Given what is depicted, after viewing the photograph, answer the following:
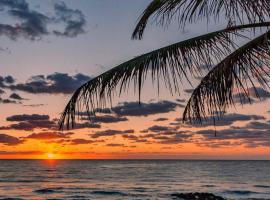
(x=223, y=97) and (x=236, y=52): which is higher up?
(x=236, y=52)

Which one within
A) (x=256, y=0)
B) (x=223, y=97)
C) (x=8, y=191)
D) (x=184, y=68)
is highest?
(x=256, y=0)

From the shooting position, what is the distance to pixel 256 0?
453cm

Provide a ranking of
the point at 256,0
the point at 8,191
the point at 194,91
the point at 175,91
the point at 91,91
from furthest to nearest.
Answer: the point at 8,191 → the point at 194,91 → the point at 91,91 → the point at 175,91 → the point at 256,0

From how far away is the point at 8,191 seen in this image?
141 feet

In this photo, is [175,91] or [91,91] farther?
[91,91]

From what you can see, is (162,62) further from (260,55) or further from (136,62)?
(260,55)

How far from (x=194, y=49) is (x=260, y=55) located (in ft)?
2.62

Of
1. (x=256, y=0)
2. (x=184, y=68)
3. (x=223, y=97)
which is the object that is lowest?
(x=223, y=97)

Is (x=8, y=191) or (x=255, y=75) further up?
(x=255, y=75)

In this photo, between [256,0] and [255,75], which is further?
[255,75]

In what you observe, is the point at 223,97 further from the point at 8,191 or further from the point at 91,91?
the point at 8,191

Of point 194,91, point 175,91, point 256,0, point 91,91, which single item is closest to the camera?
point 256,0

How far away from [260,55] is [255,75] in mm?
234

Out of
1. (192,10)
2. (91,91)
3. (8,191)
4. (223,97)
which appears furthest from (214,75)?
(8,191)
